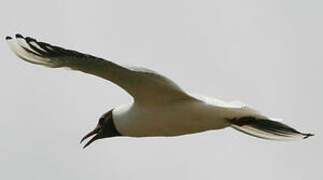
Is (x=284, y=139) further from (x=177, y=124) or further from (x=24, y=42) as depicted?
(x=24, y=42)

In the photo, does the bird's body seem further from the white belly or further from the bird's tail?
the bird's tail

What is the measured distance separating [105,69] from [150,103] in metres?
1.00

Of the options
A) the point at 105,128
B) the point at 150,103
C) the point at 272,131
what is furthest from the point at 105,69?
the point at 272,131

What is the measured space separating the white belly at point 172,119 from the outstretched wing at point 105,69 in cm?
11

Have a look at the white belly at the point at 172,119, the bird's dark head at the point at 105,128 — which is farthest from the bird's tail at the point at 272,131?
the bird's dark head at the point at 105,128

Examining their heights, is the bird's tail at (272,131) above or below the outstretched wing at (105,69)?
below

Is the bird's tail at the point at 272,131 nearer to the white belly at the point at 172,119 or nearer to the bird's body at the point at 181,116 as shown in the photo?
the bird's body at the point at 181,116

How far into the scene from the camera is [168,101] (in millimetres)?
15383

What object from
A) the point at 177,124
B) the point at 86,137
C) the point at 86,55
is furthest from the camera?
the point at 86,137

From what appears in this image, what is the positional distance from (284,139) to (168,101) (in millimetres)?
1607

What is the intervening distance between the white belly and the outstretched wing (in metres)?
0.11

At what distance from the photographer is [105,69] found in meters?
14.7

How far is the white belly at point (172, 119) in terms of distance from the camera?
1525 centimetres

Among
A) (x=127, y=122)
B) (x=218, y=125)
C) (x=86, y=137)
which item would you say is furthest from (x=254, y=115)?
(x=86, y=137)
